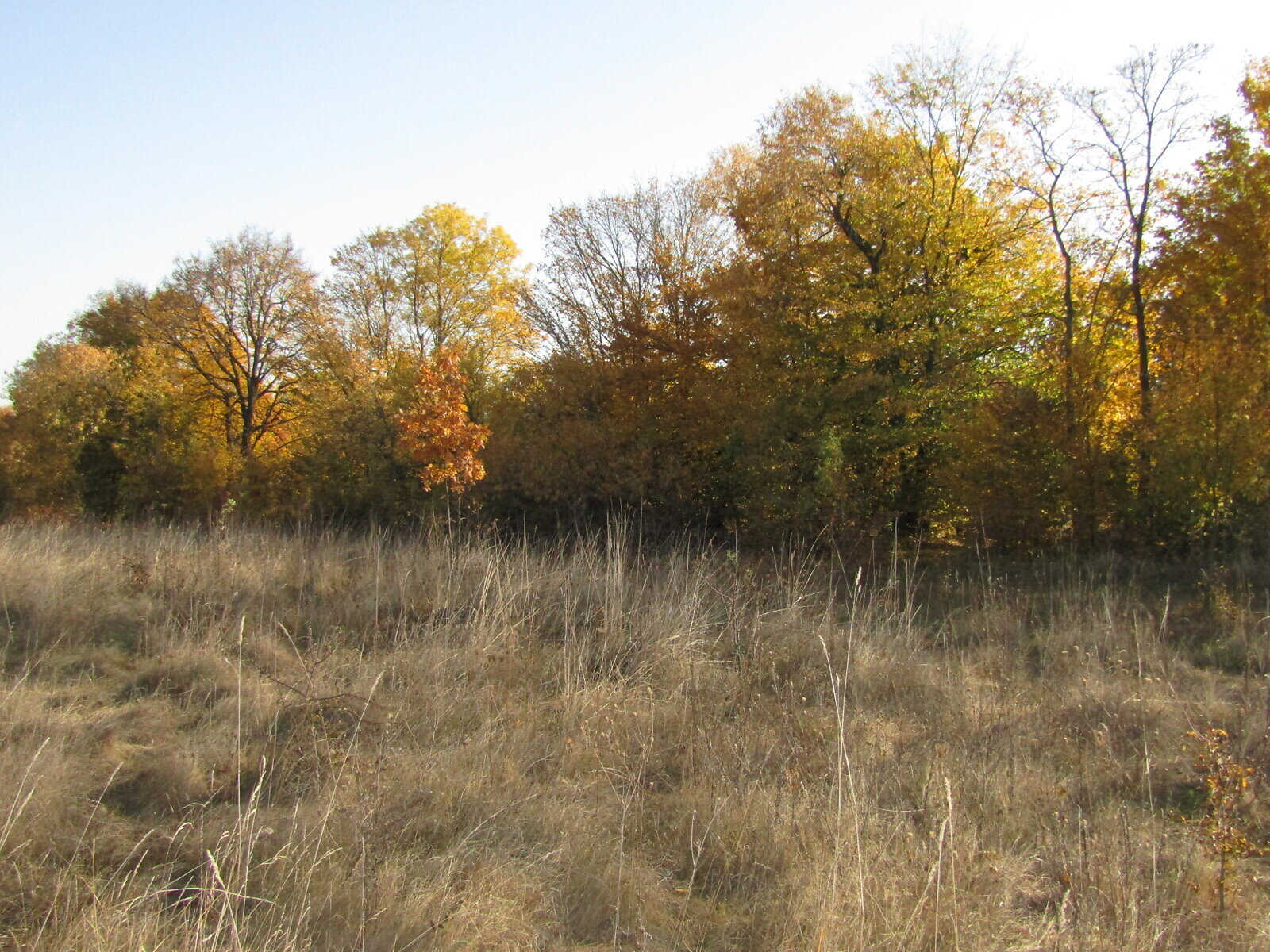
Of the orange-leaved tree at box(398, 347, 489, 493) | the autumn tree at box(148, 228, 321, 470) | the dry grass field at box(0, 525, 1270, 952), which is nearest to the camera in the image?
the dry grass field at box(0, 525, 1270, 952)

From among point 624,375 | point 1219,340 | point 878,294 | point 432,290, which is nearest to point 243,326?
point 432,290

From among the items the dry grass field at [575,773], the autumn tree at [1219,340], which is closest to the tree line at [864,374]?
the autumn tree at [1219,340]

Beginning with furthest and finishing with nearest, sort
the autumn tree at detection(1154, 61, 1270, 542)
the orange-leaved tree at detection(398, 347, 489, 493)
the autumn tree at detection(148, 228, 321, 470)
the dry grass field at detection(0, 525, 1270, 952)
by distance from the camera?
the autumn tree at detection(148, 228, 321, 470) < the orange-leaved tree at detection(398, 347, 489, 493) < the autumn tree at detection(1154, 61, 1270, 542) < the dry grass field at detection(0, 525, 1270, 952)

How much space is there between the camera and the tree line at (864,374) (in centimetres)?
1438

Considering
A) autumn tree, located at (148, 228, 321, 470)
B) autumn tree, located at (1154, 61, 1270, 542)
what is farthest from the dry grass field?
autumn tree, located at (148, 228, 321, 470)

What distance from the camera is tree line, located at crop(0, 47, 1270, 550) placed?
47.2 feet

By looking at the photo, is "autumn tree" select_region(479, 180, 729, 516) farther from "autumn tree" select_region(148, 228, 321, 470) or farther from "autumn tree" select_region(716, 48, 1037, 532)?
"autumn tree" select_region(148, 228, 321, 470)

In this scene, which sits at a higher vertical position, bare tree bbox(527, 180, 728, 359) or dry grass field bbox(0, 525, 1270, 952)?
bare tree bbox(527, 180, 728, 359)

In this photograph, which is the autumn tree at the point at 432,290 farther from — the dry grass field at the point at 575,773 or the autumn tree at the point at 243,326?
the dry grass field at the point at 575,773

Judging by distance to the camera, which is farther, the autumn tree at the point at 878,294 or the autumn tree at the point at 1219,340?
the autumn tree at the point at 878,294

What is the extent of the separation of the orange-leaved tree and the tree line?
0.07 m

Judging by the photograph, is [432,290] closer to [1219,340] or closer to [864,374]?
[864,374]

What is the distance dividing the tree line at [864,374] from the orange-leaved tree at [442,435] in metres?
0.07

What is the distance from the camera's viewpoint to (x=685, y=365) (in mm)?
23703
